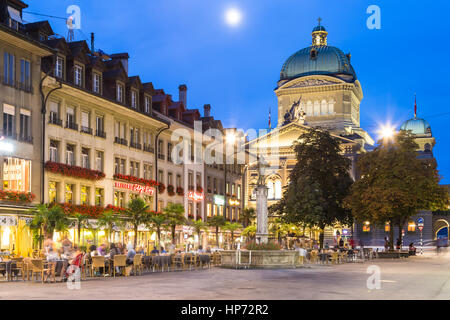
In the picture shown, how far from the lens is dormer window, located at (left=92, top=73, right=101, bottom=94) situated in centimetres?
4400

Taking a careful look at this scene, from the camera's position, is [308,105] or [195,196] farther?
[308,105]

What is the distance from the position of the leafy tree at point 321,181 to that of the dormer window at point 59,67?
23324 mm

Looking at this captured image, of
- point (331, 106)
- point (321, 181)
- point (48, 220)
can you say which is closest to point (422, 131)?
point (331, 106)

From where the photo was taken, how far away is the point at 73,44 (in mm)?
43219

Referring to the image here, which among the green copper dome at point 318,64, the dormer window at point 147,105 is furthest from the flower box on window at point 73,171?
the green copper dome at point 318,64

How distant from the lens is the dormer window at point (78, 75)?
137 feet

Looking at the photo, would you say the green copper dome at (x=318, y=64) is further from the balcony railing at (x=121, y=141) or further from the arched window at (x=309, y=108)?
the balcony railing at (x=121, y=141)

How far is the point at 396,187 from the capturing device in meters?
53.5

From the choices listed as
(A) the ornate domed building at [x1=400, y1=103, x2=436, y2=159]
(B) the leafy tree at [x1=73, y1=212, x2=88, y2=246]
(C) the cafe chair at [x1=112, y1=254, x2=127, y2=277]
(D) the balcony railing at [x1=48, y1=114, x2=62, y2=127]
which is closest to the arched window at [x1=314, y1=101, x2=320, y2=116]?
(A) the ornate domed building at [x1=400, y1=103, x2=436, y2=159]

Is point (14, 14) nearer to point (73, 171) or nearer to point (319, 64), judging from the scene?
point (73, 171)

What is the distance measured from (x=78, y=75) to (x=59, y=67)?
2.05 m

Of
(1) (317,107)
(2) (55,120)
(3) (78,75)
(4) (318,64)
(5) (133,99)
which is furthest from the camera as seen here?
(4) (318,64)

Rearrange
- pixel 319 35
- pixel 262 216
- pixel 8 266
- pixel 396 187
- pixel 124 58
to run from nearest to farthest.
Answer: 1. pixel 8 266
2. pixel 262 216
3. pixel 124 58
4. pixel 396 187
5. pixel 319 35
